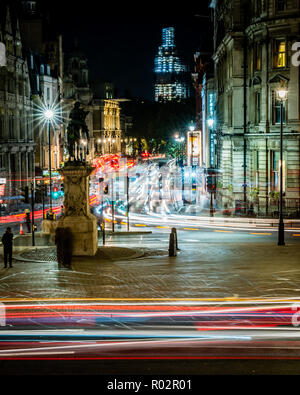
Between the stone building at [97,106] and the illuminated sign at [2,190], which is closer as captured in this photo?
the illuminated sign at [2,190]

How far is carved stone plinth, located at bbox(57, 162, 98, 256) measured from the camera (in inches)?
1020

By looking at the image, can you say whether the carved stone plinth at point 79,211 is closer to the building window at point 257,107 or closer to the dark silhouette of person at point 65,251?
the dark silhouette of person at point 65,251

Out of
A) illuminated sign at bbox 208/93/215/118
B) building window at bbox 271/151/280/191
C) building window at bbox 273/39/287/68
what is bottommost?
building window at bbox 271/151/280/191

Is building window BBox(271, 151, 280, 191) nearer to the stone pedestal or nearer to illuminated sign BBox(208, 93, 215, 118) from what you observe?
illuminated sign BBox(208, 93, 215, 118)

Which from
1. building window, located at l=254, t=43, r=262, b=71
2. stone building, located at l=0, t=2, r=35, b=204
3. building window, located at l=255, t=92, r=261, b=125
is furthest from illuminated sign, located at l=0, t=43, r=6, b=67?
building window, located at l=255, t=92, r=261, b=125

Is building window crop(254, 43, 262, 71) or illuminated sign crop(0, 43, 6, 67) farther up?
illuminated sign crop(0, 43, 6, 67)

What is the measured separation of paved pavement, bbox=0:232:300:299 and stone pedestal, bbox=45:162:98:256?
0.86 m

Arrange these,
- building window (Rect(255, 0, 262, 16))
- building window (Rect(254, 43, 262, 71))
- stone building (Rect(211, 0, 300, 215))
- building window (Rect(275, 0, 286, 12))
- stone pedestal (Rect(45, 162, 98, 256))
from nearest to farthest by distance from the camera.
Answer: stone pedestal (Rect(45, 162, 98, 256)), building window (Rect(275, 0, 286, 12)), stone building (Rect(211, 0, 300, 215)), building window (Rect(255, 0, 262, 16)), building window (Rect(254, 43, 262, 71))

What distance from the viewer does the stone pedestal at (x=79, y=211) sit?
85.0 ft

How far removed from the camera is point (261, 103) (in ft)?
166

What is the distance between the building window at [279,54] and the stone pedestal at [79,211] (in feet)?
91.9

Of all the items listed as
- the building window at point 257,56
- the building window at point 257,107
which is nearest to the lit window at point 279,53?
the building window at point 257,56

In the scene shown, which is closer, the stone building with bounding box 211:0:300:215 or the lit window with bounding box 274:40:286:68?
the stone building with bounding box 211:0:300:215

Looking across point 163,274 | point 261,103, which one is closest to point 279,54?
point 261,103
